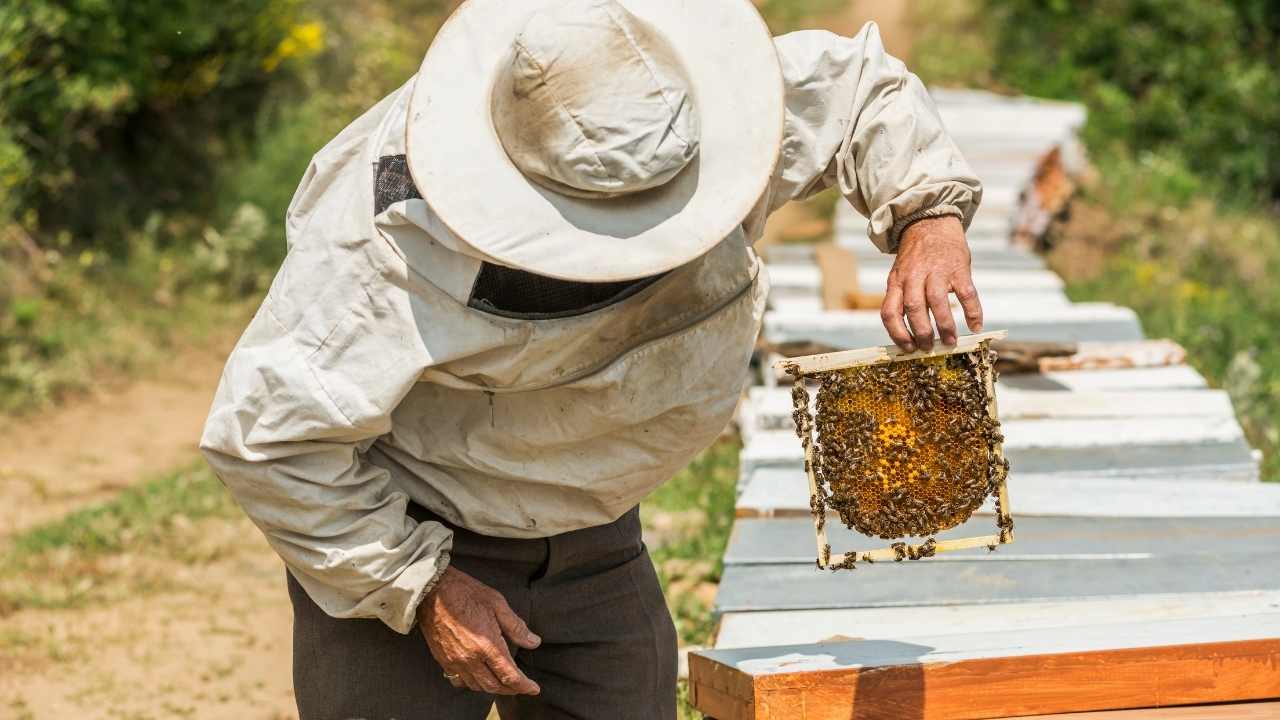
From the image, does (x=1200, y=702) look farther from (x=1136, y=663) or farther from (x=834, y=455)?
(x=834, y=455)

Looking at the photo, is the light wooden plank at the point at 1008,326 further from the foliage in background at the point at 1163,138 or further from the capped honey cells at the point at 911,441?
the capped honey cells at the point at 911,441

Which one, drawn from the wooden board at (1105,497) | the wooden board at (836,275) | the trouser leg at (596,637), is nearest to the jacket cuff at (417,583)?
the trouser leg at (596,637)

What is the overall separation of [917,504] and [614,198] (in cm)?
79

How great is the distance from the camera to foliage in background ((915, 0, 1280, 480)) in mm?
7938

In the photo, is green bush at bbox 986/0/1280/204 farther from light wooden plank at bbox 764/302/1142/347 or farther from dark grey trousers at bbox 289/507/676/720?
dark grey trousers at bbox 289/507/676/720

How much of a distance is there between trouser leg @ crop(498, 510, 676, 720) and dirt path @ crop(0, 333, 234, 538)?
3.77 meters

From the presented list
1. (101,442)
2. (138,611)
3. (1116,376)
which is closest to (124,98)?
(101,442)

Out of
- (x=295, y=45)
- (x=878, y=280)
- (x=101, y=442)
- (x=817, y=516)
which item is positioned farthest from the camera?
(x=295, y=45)

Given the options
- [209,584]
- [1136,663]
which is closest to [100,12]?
[209,584]

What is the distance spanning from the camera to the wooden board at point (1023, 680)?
242cm

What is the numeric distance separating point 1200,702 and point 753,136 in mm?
1252

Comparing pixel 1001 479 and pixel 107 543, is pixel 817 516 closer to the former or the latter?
pixel 1001 479

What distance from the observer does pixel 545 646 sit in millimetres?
2688

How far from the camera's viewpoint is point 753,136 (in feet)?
7.09
